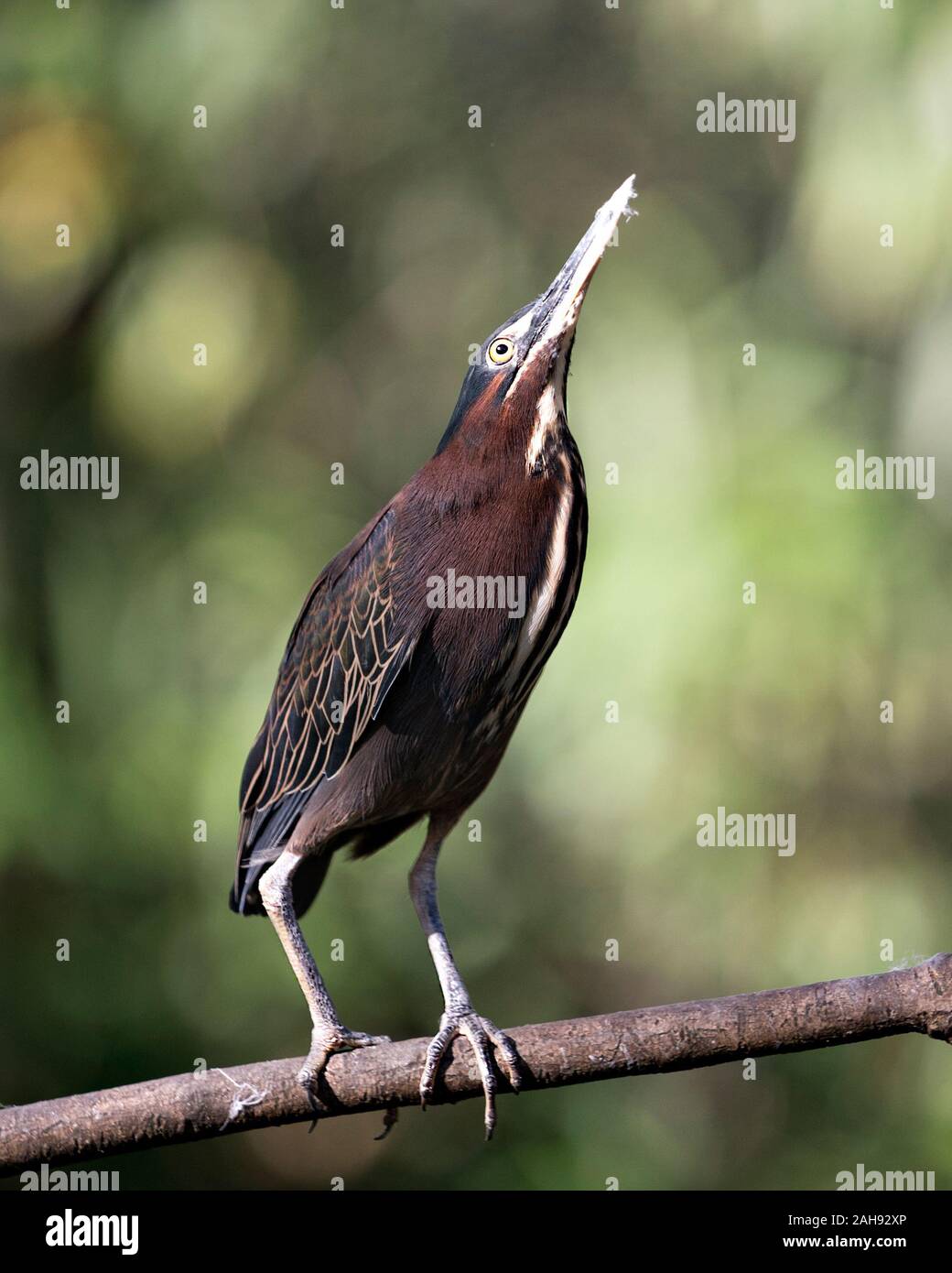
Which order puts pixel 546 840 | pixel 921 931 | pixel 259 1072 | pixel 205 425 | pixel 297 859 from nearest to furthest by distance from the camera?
pixel 259 1072
pixel 297 859
pixel 921 931
pixel 546 840
pixel 205 425

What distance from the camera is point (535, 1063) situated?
7.54 feet

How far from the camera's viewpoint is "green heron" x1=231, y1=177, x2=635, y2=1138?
234 centimetres

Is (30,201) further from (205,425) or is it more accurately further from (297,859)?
(297,859)

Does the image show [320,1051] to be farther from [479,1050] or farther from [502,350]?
[502,350]

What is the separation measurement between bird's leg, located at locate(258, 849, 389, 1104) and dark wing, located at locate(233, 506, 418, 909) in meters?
0.08

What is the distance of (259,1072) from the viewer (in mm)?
2299

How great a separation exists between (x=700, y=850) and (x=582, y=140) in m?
2.63

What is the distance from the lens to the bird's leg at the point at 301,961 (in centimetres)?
240

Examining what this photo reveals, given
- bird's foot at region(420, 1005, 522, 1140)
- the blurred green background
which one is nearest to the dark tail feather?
bird's foot at region(420, 1005, 522, 1140)

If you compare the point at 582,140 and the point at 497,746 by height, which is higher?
the point at 582,140

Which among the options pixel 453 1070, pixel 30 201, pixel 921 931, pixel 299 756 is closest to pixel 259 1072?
pixel 453 1070

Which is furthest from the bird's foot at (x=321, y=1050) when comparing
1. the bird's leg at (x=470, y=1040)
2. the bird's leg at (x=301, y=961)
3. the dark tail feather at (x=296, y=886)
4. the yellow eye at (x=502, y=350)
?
the yellow eye at (x=502, y=350)

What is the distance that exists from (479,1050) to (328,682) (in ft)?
2.44

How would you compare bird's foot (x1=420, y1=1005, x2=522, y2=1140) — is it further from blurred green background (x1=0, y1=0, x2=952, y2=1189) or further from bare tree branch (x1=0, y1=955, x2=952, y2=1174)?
blurred green background (x1=0, y1=0, x2=952, y2=1189)
